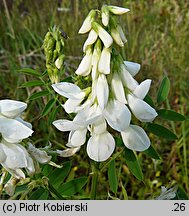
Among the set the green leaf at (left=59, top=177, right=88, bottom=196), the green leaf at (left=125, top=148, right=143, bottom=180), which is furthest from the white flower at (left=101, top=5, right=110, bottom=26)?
the green leaf at (left=59, top=177, right=88, bottom=196)

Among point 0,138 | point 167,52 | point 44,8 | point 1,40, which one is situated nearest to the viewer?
point 0,138

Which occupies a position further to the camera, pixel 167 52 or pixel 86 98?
pixel 167 52

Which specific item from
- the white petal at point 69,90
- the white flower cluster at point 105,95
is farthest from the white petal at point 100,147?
the white petal at point 69,90

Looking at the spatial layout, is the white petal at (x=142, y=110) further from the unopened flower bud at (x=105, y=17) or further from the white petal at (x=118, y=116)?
the unopened flower bud at (x=105, y=17)

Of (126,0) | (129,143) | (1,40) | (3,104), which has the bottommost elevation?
(1,40)

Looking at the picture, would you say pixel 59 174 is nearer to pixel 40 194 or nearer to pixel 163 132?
pixel 40 194
